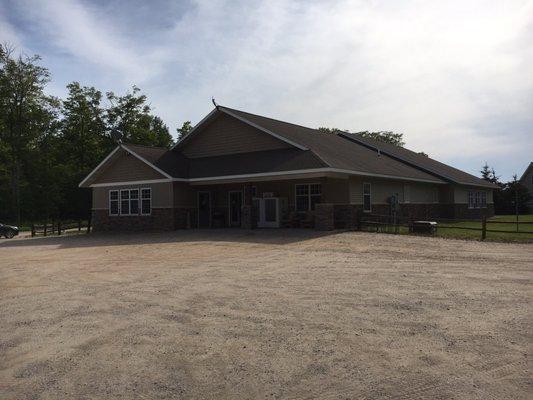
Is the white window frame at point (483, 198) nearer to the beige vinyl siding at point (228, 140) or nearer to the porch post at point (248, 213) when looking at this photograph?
the beige vinyl siding at point (228, 140)

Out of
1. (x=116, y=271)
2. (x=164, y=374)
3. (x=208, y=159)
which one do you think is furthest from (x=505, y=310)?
(x=208, y=159)

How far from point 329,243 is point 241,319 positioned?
1070 cm

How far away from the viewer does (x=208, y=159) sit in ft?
90.1

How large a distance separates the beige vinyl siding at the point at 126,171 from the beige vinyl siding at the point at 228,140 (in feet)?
10.7

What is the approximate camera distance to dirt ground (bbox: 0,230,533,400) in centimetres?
474

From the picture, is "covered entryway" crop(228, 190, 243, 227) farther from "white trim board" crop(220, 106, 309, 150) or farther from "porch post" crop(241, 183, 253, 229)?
"white trim board" crop(220, 106, 309, 150)

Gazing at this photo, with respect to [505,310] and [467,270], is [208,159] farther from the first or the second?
[505,310]

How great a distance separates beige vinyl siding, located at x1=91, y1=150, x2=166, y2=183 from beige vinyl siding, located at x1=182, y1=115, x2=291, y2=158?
325 centimetres

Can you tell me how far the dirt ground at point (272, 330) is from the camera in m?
4.74

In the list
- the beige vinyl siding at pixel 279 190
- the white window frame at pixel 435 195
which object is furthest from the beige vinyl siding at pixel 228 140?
the white window frame at pixel 435 195

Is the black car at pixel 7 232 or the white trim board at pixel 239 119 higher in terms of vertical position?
the white trim board at pixel 239 119

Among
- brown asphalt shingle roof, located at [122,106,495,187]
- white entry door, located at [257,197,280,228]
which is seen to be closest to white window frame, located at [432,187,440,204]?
brown asphalt shingle roof, located at [122,106,495,187]

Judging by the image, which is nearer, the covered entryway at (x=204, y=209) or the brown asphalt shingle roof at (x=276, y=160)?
the brown asphalt shingle roof at (x=276, y=160)

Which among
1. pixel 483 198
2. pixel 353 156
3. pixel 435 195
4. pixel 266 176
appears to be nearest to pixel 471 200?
pixel 483 198
